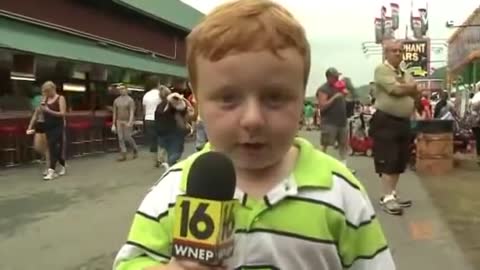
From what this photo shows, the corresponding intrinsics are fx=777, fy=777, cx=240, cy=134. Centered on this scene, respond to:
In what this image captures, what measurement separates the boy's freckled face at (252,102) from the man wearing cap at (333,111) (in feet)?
35.8

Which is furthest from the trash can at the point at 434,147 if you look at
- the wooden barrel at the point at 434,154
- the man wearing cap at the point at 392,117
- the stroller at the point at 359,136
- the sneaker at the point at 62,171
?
the sneaker at the point at 62,171

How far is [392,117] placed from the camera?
8.87m

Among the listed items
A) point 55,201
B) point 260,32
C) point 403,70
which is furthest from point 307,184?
point 55,201

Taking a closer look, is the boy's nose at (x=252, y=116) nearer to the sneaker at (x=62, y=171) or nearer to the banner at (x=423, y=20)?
the sneaker at (x=62, y=171)

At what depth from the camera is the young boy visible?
1.82 m

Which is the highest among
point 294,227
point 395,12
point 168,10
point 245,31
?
point 395,12

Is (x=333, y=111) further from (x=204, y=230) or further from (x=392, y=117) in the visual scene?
(x=204, y=230)

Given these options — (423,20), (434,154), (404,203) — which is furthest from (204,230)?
(423,20)

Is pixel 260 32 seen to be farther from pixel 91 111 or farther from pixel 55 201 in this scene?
pixel 91 111

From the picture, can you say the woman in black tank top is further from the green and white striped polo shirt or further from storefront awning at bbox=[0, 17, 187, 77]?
the green and white striped polo shirt

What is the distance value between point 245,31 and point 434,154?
42.0ft

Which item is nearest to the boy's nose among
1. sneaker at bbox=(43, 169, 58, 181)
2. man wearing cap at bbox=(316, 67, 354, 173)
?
man wearing cap at bbox=(316, 67, 354, 173)

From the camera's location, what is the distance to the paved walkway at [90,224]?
6.91m

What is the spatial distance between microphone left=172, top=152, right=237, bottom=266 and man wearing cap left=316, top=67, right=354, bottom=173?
36.9ft
